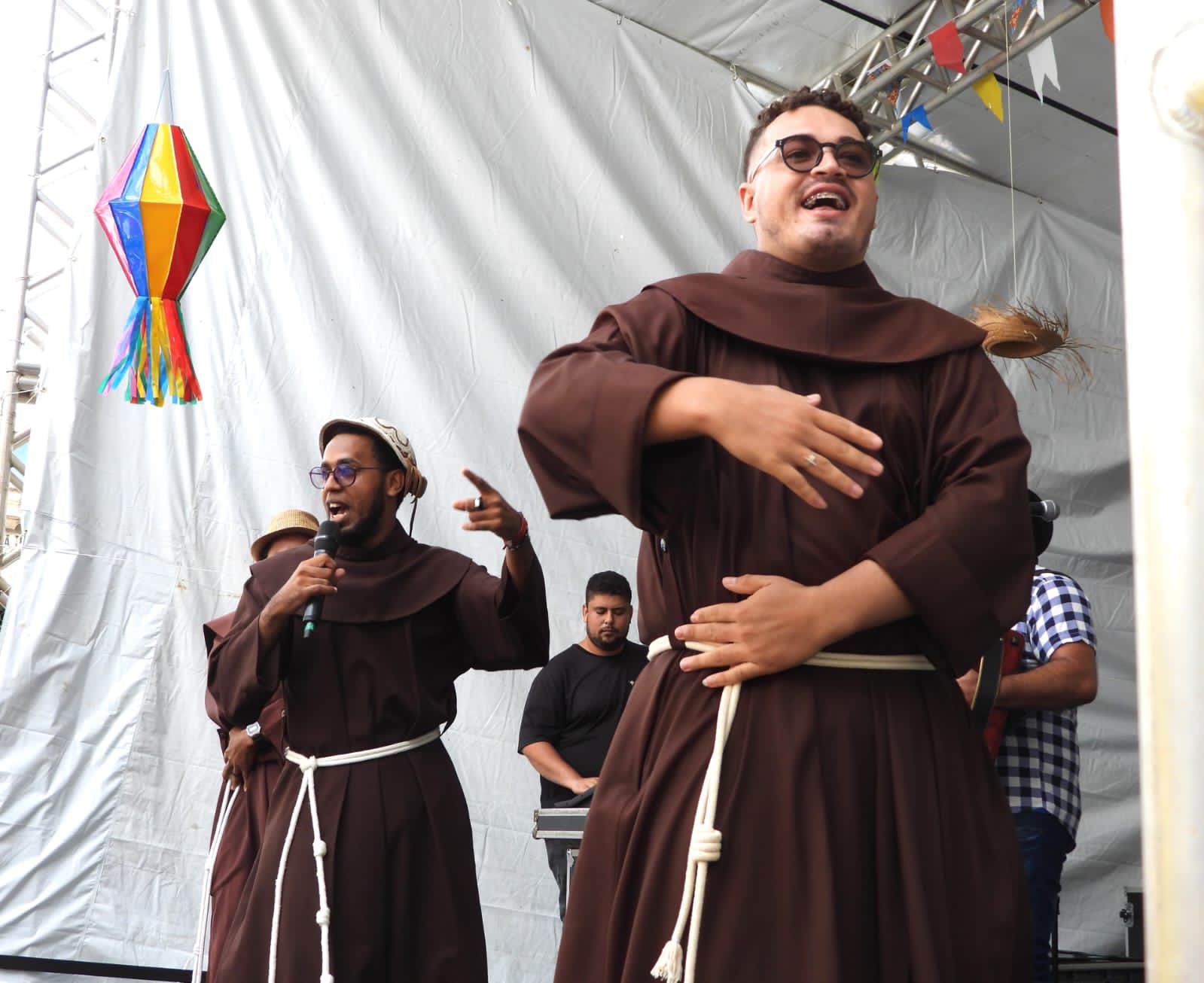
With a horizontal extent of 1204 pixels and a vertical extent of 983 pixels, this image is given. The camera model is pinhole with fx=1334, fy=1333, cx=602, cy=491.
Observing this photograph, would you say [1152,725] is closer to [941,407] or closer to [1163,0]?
[1163,0]

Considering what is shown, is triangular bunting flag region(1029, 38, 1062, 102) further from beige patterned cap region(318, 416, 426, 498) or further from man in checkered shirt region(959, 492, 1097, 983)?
beige patterned cap region(318, 416, 426, 498)

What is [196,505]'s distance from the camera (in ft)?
19.1

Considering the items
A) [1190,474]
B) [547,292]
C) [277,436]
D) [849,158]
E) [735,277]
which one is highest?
[547,292]

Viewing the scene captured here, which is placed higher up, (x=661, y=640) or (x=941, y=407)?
(x=941, y=407)

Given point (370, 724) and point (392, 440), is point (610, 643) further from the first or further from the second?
point (370, 724)

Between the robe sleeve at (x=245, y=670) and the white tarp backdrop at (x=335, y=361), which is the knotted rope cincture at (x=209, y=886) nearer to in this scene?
the white tarp backdrop at (x=335, y=361)

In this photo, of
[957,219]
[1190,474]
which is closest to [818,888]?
[1190,474]

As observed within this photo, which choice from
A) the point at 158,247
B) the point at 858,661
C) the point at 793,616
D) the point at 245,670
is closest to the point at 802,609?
the point at 793,616

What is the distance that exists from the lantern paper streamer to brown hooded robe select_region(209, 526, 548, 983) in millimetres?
1716

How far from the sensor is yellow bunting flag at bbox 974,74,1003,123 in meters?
6.62

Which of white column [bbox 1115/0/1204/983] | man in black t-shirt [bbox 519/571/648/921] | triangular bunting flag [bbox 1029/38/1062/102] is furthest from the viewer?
triangular bunting flag [bbox 1029/38/1062/102]

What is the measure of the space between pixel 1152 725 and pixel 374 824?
274cm

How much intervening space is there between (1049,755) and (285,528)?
3318 mm

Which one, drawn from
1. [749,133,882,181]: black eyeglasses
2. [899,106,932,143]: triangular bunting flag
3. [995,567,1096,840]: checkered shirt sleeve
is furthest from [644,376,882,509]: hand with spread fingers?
[899,106,932,143]: triangular bunting flag
